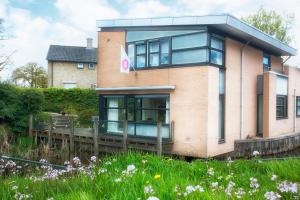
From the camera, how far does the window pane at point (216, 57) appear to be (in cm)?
1440

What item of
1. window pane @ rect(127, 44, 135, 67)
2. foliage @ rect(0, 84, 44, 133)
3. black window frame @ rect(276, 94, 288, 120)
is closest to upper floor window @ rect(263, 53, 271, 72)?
black window frame @ rect(276, 94, 288, 120)

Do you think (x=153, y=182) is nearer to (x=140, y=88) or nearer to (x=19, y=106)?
(x=140, y=88)

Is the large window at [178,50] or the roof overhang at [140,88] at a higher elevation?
the large window at [178,50]

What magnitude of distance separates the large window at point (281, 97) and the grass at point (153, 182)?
1304 centimetres

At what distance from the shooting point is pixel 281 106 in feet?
64.3

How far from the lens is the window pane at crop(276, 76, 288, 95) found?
737 inches

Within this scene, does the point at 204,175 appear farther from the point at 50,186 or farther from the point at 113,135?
the point at 113,135

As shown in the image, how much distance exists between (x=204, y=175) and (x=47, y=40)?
42.8 m

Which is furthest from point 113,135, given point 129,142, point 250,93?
point 250,93

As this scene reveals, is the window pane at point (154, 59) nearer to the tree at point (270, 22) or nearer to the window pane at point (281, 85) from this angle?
the window pane at point (281, 85)

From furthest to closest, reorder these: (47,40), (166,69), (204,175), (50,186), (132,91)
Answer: (47,40) < (132,91) < (166,69) < (204,175) < (50,186)

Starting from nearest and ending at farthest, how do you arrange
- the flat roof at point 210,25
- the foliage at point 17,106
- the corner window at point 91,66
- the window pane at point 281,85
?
the flat roof at point 210,25 → the window pane at point 281,85 → the foliage at point 17,106 → the corner window at point 91,66

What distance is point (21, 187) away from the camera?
5395mm

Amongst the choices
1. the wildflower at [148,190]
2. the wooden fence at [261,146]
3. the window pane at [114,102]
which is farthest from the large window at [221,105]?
the wildflower at [148,190]
